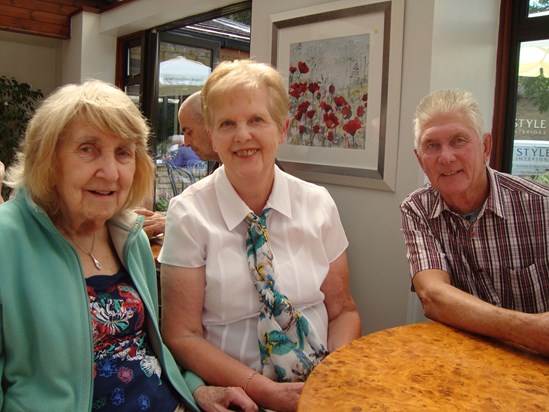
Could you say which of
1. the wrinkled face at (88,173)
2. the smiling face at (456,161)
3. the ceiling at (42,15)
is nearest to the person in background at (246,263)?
the wrinkled face at (88,173)

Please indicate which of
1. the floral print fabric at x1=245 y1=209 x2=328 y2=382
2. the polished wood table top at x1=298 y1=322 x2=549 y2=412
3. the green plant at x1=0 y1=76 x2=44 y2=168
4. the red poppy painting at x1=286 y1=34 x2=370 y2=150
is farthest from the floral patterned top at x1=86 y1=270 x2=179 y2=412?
the green plant at x1=0 y1=76 x2=44 y2=168

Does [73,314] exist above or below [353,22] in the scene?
below

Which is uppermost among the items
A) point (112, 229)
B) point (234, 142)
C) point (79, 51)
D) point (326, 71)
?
point (79, 51)

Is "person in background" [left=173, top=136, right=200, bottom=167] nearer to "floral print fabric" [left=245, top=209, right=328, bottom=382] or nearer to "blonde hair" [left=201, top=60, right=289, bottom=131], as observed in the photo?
"blonde hair" [left=201, top=60, right=289, bottom=131]

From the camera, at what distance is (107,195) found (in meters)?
1.27

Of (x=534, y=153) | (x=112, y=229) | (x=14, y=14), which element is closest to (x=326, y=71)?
(x=534, y=153)

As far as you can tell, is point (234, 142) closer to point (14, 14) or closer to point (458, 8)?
point (458, 8)

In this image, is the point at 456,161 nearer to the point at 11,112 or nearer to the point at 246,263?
the point at 246,263

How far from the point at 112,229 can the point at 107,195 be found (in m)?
0.16

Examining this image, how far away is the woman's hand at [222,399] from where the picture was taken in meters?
1.35

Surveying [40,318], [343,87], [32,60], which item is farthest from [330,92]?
[32,60]

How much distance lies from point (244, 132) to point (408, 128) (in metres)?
1.16

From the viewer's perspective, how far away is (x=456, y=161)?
5.30ft

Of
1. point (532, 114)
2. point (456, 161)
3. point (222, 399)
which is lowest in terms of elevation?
point (222, 399)
